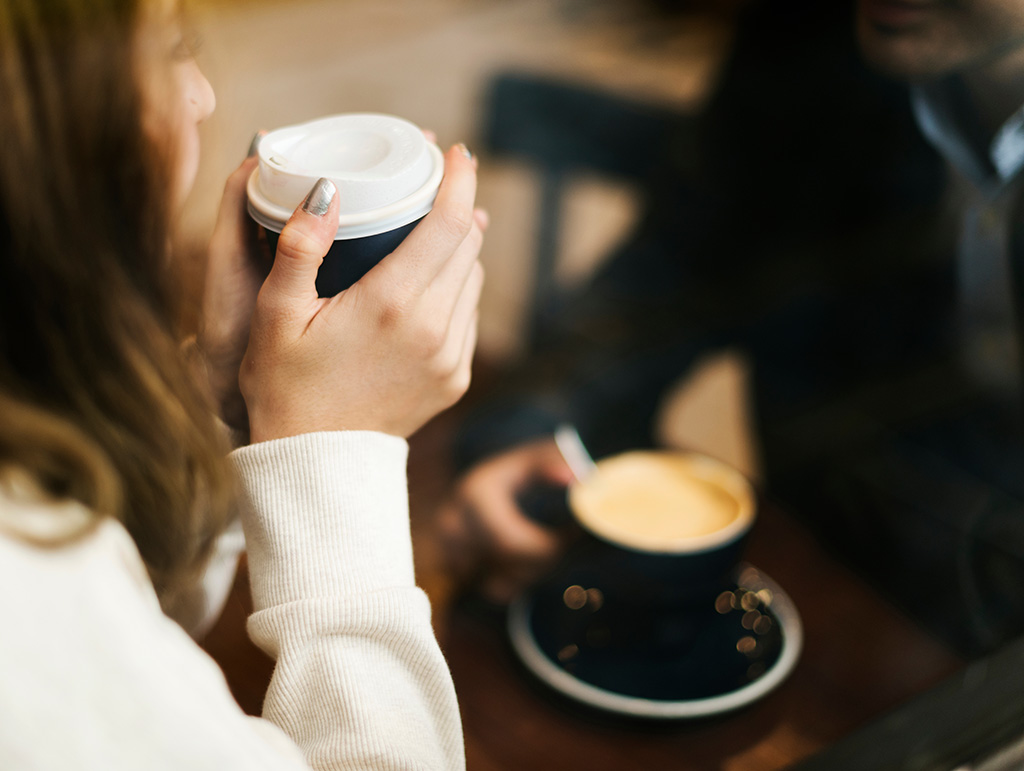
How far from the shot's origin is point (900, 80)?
0.54m

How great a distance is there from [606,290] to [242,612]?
57cm

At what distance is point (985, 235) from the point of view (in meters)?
0.49

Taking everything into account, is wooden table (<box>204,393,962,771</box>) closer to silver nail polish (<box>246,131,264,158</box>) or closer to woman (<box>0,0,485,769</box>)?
woman (<box>0,0,485,769</box>)

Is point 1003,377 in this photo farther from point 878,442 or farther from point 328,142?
point 328,142

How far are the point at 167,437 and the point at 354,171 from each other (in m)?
0.12

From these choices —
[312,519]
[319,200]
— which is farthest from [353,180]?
[312,519]

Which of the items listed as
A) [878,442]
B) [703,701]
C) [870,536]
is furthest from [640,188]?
[703,701]

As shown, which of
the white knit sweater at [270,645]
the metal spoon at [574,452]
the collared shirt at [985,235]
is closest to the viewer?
the white knit sweater at [270,645]

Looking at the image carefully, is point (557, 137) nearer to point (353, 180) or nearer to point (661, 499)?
point (661, 499)

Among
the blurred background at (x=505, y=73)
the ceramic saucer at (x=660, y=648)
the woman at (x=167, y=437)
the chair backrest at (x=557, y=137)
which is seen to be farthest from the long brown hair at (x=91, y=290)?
the chair backrest at (x=557, y=137)

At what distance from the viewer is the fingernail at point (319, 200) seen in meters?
0.28

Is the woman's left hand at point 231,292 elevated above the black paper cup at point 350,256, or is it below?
below

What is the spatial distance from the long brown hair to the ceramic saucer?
A: 0.58 ft

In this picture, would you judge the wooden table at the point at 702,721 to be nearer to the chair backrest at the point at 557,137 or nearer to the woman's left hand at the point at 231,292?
the woman's left hand at the point at 231,292
